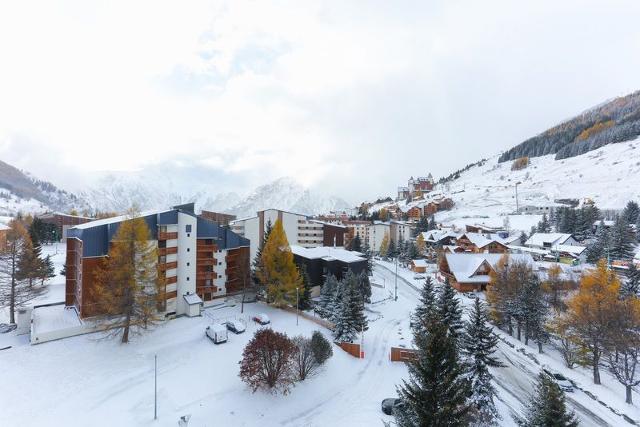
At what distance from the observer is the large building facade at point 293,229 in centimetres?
7175

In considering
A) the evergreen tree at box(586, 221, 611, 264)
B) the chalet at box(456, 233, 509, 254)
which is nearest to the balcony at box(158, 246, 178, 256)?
the chalet at box(456, 233, 509, 254)

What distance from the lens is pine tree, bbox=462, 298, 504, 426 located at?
2078 cm

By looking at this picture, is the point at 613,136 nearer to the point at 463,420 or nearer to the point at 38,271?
the point at 463,420

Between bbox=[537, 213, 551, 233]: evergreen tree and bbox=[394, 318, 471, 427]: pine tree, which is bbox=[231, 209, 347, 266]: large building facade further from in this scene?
bbox=[537, 213, 551, 233]: evergreen tree

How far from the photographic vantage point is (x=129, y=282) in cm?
2684

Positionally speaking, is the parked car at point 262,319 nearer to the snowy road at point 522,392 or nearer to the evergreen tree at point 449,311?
the evergreen tree at point 449,311

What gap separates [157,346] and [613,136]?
226713 millimetres

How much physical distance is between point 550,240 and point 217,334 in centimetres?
8796

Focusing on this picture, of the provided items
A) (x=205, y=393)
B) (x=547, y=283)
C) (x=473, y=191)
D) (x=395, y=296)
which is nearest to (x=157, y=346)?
(x=205, y=393)

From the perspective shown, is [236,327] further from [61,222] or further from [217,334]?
[61,222]

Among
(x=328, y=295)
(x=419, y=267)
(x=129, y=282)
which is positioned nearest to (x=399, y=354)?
(x=328, y=295)

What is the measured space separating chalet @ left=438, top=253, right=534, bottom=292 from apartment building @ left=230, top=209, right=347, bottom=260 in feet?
112

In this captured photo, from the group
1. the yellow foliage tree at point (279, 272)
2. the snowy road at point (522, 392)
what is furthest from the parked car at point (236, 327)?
the snowy road at point (522, 392)

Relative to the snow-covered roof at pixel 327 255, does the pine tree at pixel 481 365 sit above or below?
below
